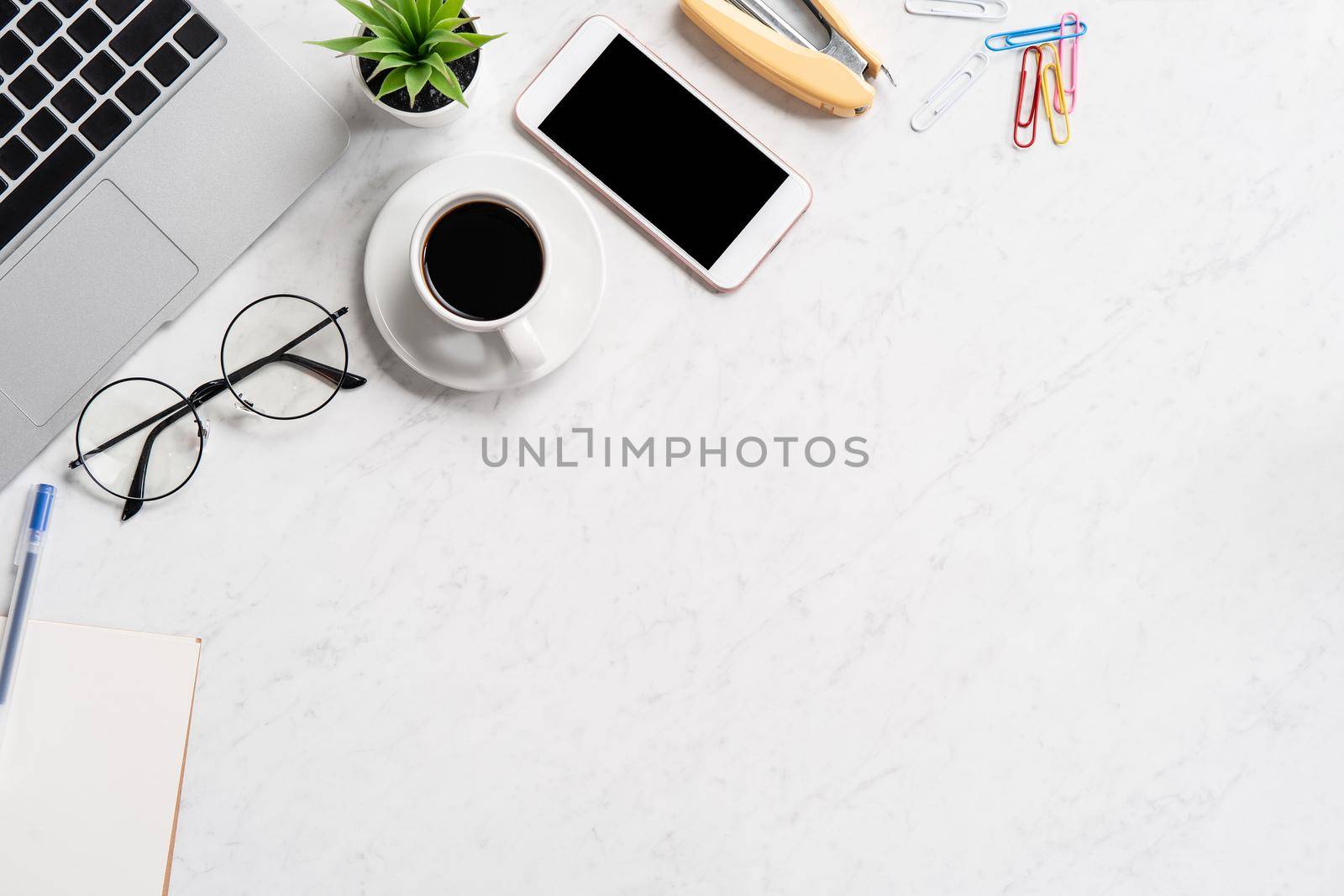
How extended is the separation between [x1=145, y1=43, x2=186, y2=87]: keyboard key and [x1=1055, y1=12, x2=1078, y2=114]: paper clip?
0.86 m

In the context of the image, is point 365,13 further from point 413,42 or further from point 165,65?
point 165,65

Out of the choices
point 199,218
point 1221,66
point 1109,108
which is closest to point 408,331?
point 199,218

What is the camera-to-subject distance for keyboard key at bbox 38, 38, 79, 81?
783mm

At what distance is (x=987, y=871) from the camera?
93 cm

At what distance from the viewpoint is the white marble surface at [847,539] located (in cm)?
89

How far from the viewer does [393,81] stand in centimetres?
79

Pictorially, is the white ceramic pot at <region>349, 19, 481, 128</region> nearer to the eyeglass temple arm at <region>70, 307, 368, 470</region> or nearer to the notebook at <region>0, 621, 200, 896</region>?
the eyeglass temple arm at <region>70, 307, 368, 470</region>

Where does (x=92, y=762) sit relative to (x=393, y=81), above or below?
below

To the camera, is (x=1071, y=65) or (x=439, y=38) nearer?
(x=439, y=38)

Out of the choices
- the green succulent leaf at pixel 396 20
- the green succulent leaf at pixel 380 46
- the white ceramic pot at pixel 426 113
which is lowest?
the white ceramic pot at pixel 426 113

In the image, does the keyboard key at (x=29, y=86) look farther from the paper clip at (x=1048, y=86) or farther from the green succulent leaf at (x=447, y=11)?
the paper clip at (x=1048, y=86)

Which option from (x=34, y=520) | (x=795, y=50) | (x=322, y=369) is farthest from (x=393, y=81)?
(x=34, y=520)

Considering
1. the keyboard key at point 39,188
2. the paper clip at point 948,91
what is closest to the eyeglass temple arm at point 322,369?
the keyboard key at point 39,188

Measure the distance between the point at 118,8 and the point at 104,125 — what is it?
0.10 m
